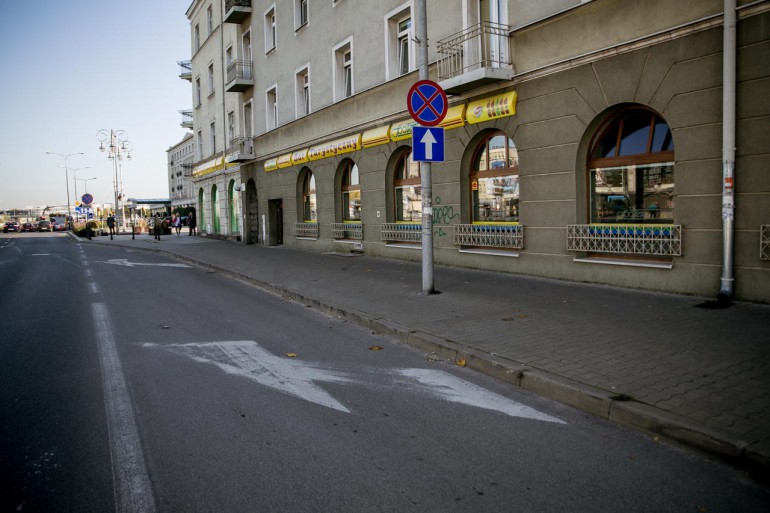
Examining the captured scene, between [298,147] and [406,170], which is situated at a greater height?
[298,147]

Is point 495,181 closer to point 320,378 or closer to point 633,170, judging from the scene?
point 633,170

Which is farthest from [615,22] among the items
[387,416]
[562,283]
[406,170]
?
[387,416]

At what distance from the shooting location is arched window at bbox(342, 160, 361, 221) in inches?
732

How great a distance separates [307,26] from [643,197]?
15086mm

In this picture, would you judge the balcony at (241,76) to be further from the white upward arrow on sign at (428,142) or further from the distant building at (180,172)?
the distant building at (180,172)

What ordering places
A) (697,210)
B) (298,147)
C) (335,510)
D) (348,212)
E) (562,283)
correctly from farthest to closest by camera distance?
(298,147) → (348,212) → (562,283) → (697,210) → (335,510)

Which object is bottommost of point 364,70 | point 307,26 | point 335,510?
point 335,510

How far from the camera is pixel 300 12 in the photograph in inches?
843

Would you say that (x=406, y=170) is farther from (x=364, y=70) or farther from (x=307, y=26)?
(x=307, y=26)

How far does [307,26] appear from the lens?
804 inches

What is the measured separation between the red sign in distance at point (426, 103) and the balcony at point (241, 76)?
19212 millimetres

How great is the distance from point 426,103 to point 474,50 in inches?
171

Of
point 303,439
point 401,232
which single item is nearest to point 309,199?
point 401,232

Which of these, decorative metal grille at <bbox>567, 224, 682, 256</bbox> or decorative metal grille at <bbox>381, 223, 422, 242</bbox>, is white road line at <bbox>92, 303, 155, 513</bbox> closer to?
decorative metal grille at <bbox>567, 224, 682, 256</bbox>
